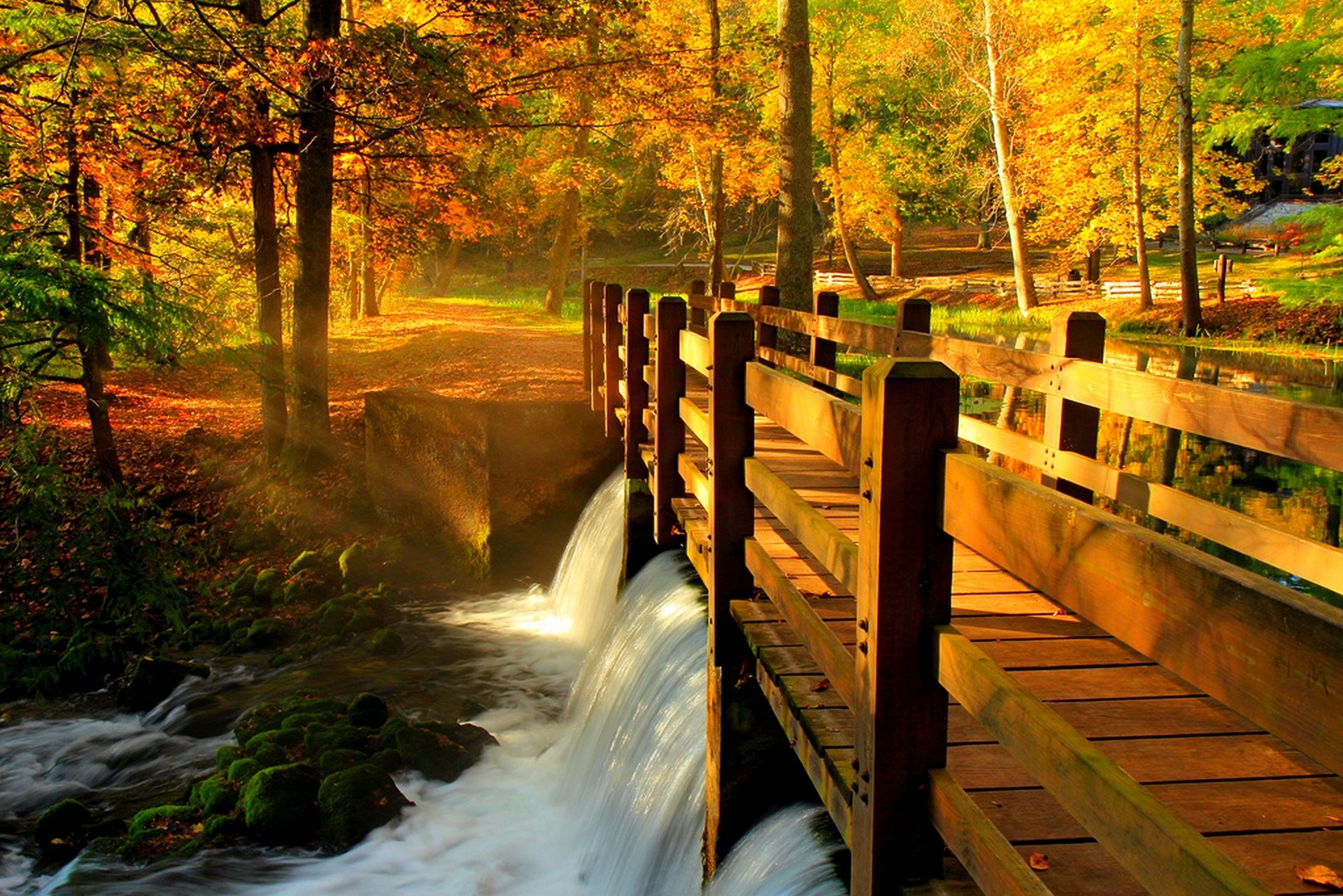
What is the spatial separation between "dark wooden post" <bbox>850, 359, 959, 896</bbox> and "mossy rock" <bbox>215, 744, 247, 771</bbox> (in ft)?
21.3

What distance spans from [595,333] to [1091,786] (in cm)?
1183

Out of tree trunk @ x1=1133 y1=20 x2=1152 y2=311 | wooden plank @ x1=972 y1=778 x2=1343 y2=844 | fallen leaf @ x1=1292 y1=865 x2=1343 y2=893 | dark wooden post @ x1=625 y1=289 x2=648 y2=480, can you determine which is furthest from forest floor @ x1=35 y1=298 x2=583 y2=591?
tree trunk @ x1=1133 y1=20 x2=1152 y2=311

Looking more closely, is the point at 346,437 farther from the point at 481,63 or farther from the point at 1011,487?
the point at 1011,487

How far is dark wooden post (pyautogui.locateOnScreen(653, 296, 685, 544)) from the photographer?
801cm

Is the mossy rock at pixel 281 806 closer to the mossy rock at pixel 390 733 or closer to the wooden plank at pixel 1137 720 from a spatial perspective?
the mossy rock at pixel 390 733

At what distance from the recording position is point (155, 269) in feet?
43.2

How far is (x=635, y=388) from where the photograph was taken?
32.7 ft

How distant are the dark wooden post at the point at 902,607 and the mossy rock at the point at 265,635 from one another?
9415 millimetres

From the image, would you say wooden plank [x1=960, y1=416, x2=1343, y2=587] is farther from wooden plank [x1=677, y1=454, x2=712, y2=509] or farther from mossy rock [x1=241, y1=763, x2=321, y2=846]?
mossy rock [x1=241, y1=763, x2=321, y2=846]

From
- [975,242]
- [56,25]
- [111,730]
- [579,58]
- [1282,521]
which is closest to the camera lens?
[111,730]

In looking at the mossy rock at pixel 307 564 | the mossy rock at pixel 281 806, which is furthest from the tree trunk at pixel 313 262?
the mossy rock at pixel 281 806

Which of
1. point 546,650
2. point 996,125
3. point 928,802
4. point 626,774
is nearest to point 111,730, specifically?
point 546,650

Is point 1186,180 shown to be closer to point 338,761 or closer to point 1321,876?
point 338,761

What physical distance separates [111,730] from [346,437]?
6024mm
